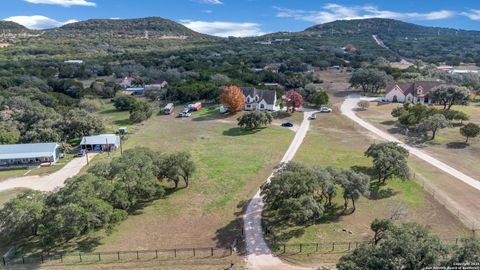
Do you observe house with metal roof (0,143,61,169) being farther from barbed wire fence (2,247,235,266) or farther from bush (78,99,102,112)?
bush (78,99,102,112)

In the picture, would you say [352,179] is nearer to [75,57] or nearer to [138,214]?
[138,214]

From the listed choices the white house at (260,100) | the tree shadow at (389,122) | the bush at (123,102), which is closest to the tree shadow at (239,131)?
the white house at (260,100)

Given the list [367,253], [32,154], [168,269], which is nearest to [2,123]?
[32,154]

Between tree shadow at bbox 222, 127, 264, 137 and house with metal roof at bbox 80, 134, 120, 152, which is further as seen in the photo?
tree shadow at bbox 222, 127, 264, 137

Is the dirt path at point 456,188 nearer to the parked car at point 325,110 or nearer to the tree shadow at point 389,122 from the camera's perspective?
the tree shadow at point 389,122

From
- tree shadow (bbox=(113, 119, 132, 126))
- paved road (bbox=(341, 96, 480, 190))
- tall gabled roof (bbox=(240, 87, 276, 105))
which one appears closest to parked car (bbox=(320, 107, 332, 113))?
paved road (bbox=(341, 96, 480, 190))

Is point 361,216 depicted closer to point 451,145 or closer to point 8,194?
point 451,145
